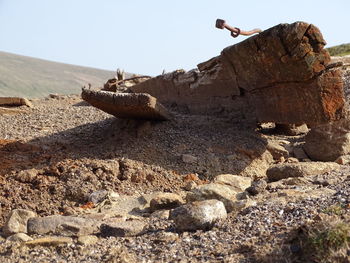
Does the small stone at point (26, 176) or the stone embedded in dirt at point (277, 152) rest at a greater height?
the stone embedded in dirt at point (277, 152)

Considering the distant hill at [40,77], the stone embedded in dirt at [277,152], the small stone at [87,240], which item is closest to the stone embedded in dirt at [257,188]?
the small stone at [87,240]

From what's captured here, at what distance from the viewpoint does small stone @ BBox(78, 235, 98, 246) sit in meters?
3.60

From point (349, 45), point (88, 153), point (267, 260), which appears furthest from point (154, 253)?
point (349, 45)

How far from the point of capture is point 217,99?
7.61 metres

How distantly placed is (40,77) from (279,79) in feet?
233

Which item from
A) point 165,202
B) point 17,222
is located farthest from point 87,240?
point 165,202

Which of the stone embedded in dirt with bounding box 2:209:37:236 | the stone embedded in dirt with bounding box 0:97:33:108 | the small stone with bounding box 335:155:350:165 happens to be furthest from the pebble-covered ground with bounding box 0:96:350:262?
the small stone with bounding box 335:155:350:165

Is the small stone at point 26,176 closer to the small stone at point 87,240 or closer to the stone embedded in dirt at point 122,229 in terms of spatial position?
the stone embedded in dirt at point 122,229

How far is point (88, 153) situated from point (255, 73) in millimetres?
2571

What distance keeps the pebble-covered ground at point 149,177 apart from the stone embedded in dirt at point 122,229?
0.09 meters

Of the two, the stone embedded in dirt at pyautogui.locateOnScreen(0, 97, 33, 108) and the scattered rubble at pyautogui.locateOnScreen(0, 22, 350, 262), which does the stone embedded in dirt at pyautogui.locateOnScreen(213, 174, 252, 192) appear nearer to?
the scattered rubble at pyautogui.locateOnScreen(0, 22, 350, 262)

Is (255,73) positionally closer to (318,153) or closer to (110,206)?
(318,153)

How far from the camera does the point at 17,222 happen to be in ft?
13.9

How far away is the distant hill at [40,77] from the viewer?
199 feet
